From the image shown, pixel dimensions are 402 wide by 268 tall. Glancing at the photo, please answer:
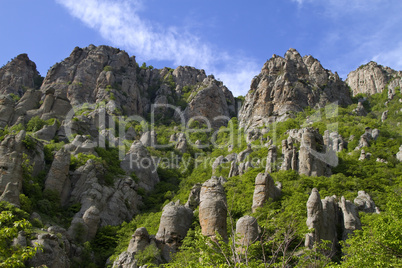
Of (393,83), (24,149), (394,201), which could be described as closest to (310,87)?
(393,83)

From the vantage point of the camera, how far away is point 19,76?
84.1 metres

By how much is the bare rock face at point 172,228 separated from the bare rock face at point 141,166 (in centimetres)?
1756

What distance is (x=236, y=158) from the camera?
54.0m

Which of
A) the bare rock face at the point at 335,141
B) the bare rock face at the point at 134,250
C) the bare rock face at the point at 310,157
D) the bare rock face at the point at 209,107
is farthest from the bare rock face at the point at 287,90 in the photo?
the bare rock face at the point at 134,250

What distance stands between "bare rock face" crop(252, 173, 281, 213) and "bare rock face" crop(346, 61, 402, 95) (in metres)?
76.6

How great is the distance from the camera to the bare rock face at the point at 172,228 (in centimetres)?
2799

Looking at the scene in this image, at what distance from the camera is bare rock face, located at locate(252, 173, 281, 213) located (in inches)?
1292

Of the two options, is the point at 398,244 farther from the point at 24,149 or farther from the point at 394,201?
the point at 24,149

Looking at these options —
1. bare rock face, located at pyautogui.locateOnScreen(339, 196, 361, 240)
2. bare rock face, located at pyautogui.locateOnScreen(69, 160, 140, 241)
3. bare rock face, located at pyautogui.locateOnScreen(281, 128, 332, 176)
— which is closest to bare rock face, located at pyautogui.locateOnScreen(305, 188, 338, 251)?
bare rock face, located at pyautogui.locateOnScreen(339, 196, 361, 240)

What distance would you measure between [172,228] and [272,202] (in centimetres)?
884

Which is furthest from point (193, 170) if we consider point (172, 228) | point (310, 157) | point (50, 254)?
point (50, 254)

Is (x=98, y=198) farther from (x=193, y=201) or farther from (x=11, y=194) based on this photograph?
(x=11, y=194)

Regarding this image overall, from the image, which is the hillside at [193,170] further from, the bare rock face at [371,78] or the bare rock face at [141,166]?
the bare rock face at [371,78]

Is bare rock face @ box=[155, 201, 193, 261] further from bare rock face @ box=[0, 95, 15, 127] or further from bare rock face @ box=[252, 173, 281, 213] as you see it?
bare rock face @ box=[0, 95, 15, 127]
